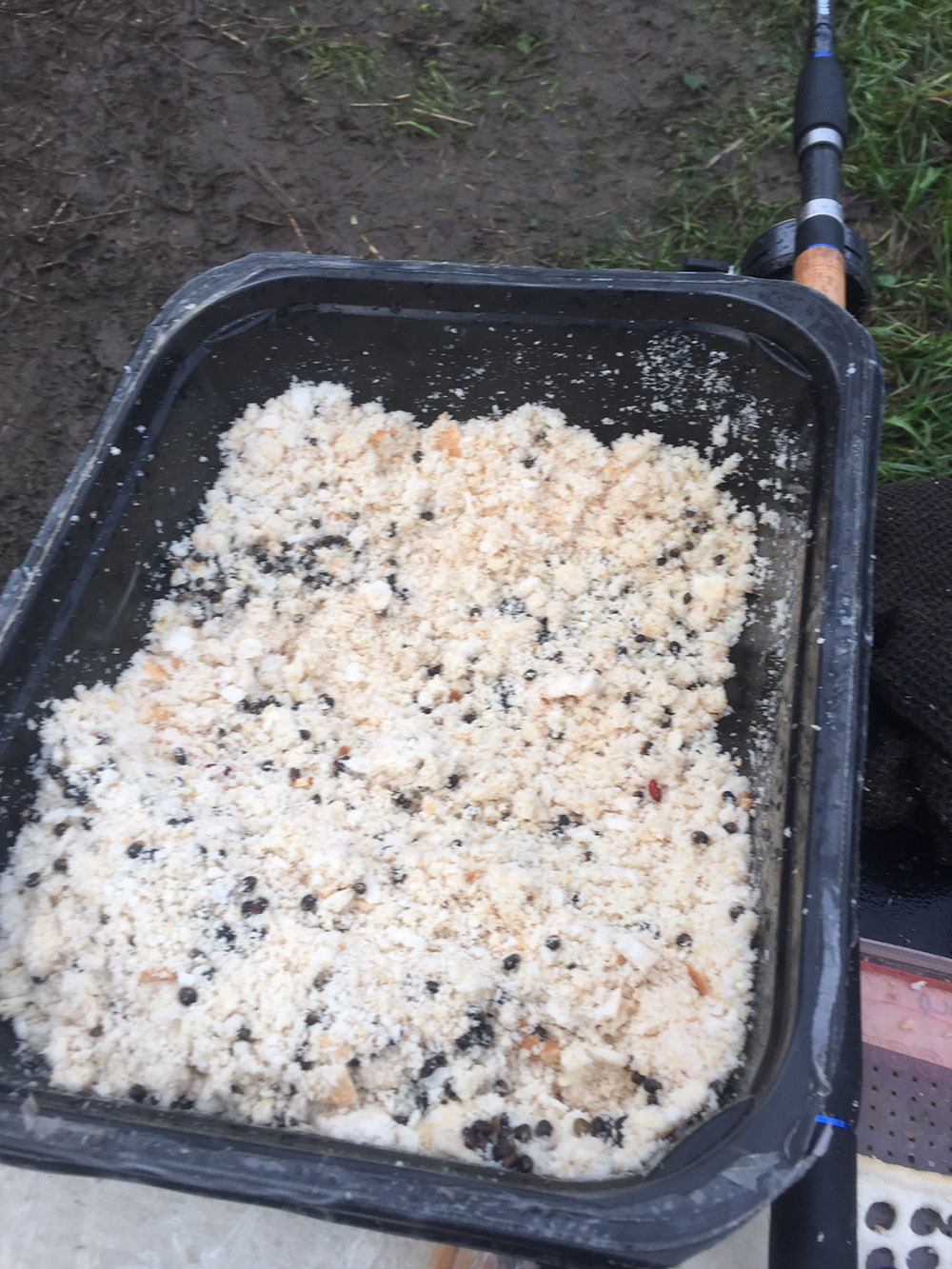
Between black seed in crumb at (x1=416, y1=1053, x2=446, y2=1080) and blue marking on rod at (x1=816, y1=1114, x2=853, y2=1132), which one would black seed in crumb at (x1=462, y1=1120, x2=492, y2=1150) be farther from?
blue marking on rod at (x1=816, y1=1114, x2=853, y2=1132)

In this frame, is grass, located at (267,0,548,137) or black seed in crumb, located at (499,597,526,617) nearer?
black seed in crumb, located at (499,597,526,617)

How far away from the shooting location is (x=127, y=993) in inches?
34.2

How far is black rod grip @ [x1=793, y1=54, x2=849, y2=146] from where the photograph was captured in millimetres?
1170

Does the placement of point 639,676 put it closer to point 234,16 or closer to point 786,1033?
point 786,1033

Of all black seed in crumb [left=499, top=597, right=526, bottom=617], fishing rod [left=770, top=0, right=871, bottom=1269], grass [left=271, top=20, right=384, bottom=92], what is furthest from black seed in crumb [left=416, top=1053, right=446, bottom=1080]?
grass [left=271, top=20, right=384, bottom=92]

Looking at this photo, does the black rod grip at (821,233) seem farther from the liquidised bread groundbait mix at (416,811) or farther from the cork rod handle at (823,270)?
the liquidised bread groundbait mix at (416,811)

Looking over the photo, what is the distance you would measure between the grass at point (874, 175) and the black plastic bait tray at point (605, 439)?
75cm

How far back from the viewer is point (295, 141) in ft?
6.32

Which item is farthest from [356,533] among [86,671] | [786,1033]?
[786,1033]

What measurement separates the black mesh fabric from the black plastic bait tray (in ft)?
0.62

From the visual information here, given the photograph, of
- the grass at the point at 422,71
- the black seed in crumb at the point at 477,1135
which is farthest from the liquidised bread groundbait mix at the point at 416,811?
the grass at the point at 422,71

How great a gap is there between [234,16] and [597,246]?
1045 millimetres

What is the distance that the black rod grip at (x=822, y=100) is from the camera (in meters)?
1.17

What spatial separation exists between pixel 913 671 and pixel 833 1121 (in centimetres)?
52
